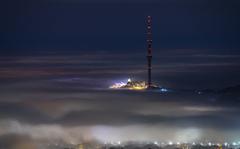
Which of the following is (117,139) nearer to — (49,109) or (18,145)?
(18,145)

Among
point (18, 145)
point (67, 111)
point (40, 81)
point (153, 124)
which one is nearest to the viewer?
point (18, 145)

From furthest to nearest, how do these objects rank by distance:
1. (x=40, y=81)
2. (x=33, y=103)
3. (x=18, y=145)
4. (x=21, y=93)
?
1. (x=40, y=81)
2. (x=21, y=93)
3. (x=33, y=103)
4. (x=18, y=145)

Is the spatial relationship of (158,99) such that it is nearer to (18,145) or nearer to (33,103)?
(33,103)

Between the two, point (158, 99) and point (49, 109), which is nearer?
point (49, 109)

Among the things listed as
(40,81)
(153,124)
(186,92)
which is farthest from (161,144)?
(40,81)

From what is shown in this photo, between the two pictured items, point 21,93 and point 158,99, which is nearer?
point 158,99

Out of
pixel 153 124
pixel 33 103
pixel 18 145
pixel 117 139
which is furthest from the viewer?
pixel 33 103

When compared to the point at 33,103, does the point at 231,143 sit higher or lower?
lower

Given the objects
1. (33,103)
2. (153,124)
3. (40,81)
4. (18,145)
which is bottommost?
(18,145)

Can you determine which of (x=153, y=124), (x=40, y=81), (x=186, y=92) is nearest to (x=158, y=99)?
(x=186, y=92)
